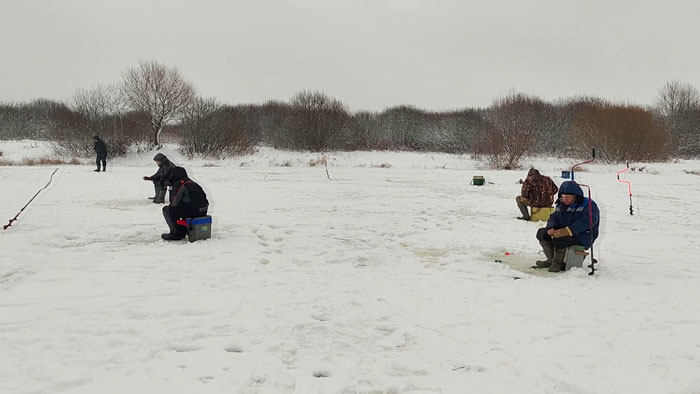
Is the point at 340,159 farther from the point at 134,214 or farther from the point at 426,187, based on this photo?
the point at 134,214

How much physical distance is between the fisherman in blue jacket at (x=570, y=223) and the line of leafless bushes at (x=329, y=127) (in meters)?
26.1

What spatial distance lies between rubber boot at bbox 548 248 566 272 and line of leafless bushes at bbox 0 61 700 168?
26215 mm

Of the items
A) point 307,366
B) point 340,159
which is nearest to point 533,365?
point 307,366

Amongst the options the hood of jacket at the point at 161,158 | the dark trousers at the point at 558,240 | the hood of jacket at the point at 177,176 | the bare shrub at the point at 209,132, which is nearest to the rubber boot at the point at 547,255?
the dark trousers at the point at 558,240

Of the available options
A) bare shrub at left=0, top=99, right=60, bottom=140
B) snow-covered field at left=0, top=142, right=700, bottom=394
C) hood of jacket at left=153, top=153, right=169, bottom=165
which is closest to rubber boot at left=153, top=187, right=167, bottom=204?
hood of jacket at left=153, top=153, right=169, bottom=165

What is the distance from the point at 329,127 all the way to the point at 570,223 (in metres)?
39.7

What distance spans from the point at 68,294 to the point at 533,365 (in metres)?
4.86

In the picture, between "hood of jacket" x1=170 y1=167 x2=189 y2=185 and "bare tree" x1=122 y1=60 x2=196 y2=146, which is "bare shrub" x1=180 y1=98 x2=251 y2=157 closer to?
"bare tree" x1=122 y1=60 x2=196 y2=146

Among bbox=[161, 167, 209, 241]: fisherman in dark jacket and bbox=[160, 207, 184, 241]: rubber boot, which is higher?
bbox=[161, 167, 209, 241]: fisherman in dark jacket

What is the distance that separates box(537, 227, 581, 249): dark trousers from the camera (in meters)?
6.06

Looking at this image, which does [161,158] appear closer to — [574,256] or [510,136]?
[574,256]


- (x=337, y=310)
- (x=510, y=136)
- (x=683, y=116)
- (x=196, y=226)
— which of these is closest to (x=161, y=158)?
(x=196, y=226)

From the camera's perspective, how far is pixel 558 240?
6.14 meters

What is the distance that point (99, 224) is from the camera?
916 centimetres
